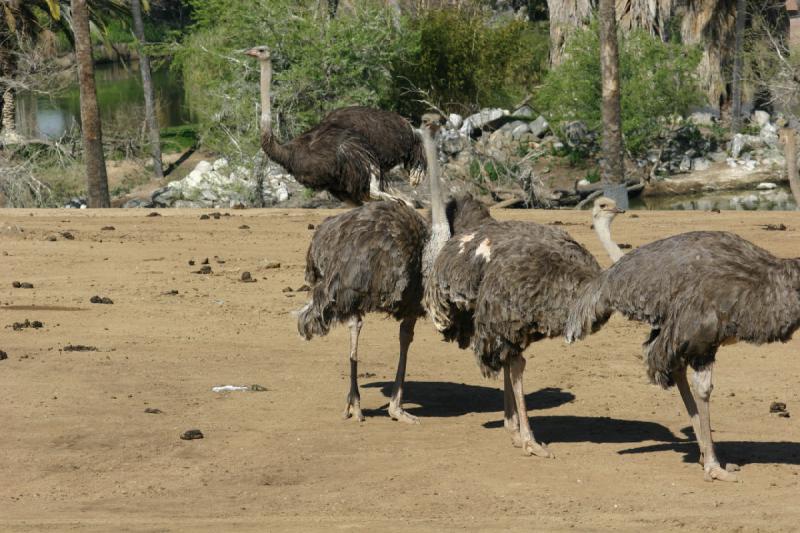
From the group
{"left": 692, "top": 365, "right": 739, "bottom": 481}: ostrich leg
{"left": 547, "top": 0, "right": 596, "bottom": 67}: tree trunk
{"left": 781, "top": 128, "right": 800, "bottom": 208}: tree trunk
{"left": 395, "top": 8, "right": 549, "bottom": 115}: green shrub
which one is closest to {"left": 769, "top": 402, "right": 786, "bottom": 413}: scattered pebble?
{"left": 781, "top": 128, "right": 800, "bottom": 208}: tree trunk

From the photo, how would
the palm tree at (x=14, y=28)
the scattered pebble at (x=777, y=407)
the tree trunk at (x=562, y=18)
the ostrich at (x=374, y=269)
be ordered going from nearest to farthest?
the ostrich at (x=374, y=269) < the scattered pebble at (x=777, y=407) < the palm tree at (x=14, y=28) < the tree trunk at (x=562, y=18)

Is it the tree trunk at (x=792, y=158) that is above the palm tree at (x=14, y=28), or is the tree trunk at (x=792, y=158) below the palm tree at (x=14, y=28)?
below

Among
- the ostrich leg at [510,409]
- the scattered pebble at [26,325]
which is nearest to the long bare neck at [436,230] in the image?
the ostrich leg at [510,409]

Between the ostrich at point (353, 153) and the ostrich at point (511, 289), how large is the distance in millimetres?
5047

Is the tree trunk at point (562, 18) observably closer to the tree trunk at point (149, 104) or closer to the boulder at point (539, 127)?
the boulder at point (539, 127)

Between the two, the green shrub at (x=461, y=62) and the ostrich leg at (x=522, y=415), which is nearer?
the ostrich leg at (x=522, y=415)

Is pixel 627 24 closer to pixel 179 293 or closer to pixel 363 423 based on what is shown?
pixel 179 293

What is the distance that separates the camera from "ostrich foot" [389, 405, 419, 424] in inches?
354

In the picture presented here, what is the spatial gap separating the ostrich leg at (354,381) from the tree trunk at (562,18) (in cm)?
2714

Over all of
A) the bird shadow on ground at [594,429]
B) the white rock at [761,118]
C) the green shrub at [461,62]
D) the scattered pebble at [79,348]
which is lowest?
the bird shadow on ground at [594,429]

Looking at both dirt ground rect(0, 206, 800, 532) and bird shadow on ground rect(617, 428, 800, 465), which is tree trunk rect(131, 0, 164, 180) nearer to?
dirt ground rect(0, 206, 800, 532)

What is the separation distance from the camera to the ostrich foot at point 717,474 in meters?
7.35

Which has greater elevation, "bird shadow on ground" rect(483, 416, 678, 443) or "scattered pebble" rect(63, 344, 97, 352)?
"scattered pebble" rect(63, 344, 97, 352)

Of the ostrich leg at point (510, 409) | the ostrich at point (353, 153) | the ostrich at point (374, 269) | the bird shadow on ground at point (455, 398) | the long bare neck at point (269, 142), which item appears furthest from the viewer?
the long bare neck at point (269, 142)
